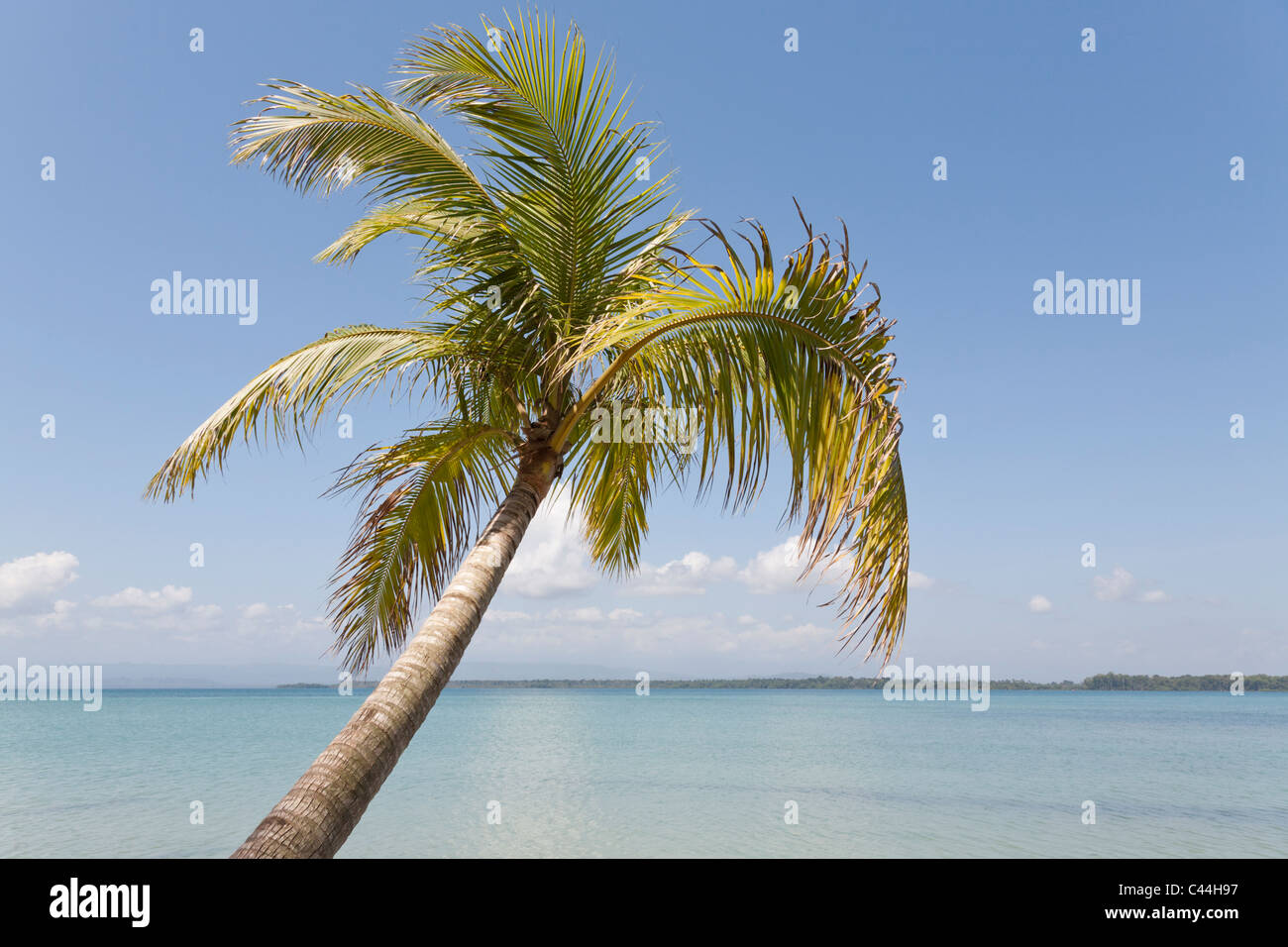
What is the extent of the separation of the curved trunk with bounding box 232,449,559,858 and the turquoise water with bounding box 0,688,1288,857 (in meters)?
12.0

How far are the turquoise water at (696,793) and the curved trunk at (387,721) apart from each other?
12.0 m

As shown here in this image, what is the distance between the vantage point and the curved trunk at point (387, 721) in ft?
8.98

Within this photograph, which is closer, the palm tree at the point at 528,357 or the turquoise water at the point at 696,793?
the palm tree at the point at 528,357

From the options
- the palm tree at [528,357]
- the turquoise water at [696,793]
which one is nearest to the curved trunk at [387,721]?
the palm tree at [528,357]

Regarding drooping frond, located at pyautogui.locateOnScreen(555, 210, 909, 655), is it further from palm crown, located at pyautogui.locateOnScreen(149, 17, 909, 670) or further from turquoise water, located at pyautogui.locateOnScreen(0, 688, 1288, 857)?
turquoise water, located at pyautogui.locateOnScreen(0, 688, 1288, 857)

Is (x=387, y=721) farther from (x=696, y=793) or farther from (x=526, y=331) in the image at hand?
(x=696, y=793)

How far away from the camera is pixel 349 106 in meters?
4.89

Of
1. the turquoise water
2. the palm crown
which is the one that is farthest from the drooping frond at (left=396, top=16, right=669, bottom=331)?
the turquoise water

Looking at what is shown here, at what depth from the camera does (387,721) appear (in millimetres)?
3277

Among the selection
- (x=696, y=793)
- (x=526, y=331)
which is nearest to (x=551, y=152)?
(x=526, y=331)

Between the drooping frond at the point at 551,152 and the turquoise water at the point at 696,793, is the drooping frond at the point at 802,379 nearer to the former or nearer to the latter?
the drooping frond at the point at 551,152
